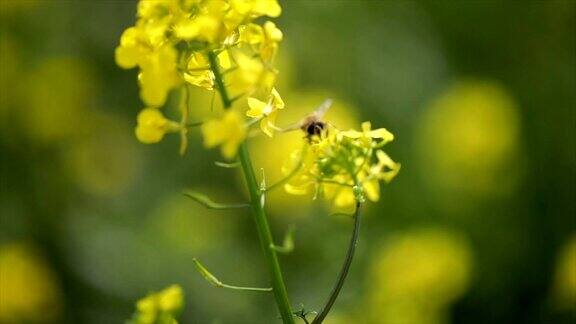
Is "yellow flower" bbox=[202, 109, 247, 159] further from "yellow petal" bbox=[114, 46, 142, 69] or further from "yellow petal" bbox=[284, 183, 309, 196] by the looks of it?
"yellow petal" bbox=[284, 183, 309, 196]

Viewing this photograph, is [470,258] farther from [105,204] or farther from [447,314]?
[105,204]

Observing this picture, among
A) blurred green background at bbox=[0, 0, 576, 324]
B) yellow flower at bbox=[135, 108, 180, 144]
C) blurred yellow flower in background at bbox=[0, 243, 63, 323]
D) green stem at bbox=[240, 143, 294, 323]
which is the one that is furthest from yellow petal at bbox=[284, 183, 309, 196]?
blurred yellow flower in background at bbox=[0, 243, 63, 323]

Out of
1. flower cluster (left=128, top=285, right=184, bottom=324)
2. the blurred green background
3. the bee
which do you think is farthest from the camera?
the blurred green background

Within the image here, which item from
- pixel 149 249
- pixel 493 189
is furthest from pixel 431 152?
pixel 149 249

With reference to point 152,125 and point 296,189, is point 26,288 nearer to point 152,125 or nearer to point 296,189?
point 296,189

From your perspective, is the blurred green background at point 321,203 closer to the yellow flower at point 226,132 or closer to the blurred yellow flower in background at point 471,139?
the blurred yellow flower in background at point 471,139

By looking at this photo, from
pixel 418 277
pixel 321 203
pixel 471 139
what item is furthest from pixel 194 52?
pixel 471 139

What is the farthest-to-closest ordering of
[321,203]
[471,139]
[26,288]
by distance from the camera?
[471,139], [26,288], [321,203]
